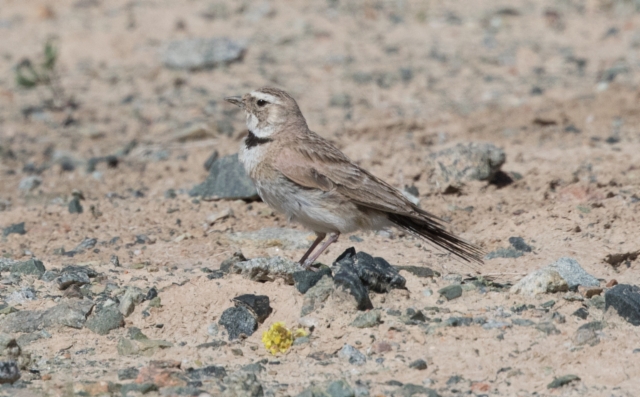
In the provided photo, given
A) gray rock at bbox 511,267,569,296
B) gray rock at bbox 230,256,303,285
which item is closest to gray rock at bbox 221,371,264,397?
gray rock at bbox 230,256,303,285

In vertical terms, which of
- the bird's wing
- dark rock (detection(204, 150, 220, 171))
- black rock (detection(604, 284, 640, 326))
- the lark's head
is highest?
the lark's head

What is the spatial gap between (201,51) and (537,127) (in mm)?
4499

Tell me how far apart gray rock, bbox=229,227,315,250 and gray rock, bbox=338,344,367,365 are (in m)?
1.91

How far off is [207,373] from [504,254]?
250 centimetres

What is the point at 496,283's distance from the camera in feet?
18.3

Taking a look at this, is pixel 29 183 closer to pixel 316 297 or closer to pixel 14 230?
pixel 14 230

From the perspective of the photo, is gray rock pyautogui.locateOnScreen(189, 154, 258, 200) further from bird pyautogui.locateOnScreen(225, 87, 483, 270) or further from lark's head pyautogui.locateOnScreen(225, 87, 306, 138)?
bird pyautogui.locateOnScreen(225, 87, 483, 270)

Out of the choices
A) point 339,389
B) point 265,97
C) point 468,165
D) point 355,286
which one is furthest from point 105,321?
point 468,165

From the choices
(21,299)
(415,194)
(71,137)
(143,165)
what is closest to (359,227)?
(415,194)

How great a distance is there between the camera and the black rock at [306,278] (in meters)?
5.23

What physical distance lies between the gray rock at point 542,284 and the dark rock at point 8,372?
9.02 ft

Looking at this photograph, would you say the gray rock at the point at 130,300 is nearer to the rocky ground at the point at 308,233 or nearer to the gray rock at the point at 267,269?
the rocky ground at the point at 308,233

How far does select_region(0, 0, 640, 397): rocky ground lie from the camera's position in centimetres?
468

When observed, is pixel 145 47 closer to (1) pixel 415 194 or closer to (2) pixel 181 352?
(1) pixel 415 194
